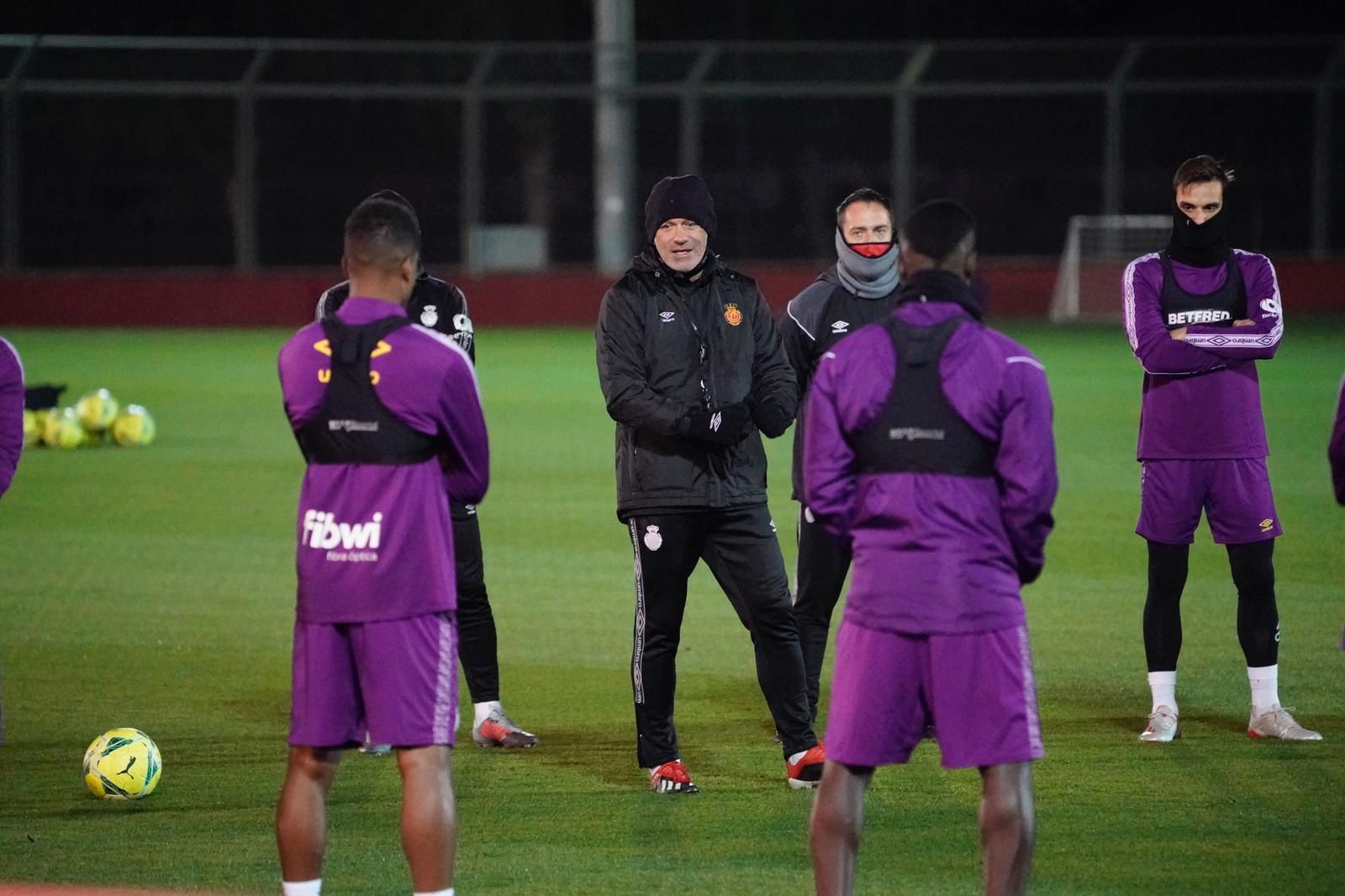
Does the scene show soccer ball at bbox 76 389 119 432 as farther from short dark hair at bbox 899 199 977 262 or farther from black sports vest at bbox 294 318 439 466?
short dark hair at bbox 899 199 977 262

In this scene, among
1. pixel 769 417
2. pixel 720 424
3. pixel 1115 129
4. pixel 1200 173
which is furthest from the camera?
pixel 1115 129

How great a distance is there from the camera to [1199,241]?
24.3 feet

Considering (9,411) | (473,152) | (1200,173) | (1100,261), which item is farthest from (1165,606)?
(473,152)

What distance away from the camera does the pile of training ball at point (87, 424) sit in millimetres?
17078

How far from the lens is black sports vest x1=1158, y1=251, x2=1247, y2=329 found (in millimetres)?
7438

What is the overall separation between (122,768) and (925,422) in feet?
10.8

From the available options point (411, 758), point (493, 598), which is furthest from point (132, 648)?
point (411, 758)

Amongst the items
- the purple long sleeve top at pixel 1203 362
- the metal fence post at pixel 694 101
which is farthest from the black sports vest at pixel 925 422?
the metal fence post at pixel 694 101

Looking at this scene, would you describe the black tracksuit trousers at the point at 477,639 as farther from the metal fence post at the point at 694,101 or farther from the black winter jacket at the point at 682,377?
the metal fence post at the point at 694,101

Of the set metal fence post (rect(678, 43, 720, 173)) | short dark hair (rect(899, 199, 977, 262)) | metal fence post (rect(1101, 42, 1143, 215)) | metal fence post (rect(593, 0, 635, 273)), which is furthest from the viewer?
metal fence post (rect(678, 43, 720, 173))

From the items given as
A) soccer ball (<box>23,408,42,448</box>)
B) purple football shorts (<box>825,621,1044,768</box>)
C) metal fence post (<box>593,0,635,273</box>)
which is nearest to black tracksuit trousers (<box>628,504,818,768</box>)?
purple football shorts (<box>825,621,1044,768</box>)

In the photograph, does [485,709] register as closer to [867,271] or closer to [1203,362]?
[867,271]

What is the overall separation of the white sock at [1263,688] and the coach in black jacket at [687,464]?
186cm

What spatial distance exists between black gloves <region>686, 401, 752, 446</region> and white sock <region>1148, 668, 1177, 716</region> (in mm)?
2000
